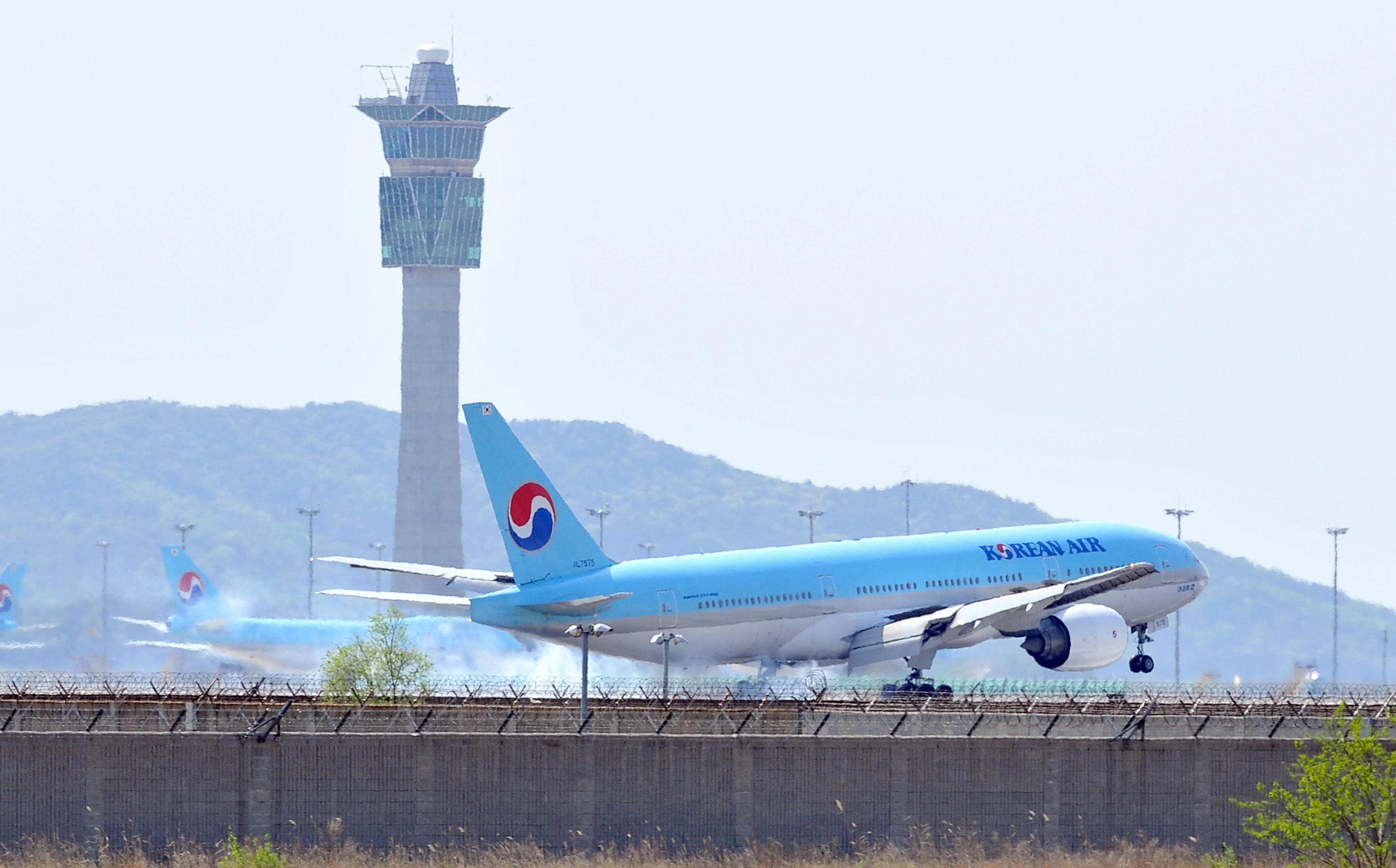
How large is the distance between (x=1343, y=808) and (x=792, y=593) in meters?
31.5

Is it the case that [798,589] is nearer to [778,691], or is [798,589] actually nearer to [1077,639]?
[778,691]

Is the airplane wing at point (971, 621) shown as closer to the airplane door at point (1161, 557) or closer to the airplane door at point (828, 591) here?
the airplane door at point (828, 591)

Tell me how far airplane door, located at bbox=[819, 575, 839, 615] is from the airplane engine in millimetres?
7890

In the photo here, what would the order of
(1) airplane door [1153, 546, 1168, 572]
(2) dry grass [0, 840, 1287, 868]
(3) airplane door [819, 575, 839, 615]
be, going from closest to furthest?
(2) dry grass [0, 840, 1287, 868], (3) airplane door [819, 575, 839, 615], (1) airplane door [1153, 546, 1168, 572]

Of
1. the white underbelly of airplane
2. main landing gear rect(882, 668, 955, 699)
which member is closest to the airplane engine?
main landing gear rect(882, 668, 955, 699)

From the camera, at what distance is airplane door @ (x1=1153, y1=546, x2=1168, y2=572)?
85.6 m

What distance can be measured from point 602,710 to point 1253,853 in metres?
16.4

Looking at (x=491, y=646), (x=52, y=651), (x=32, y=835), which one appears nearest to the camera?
(x=32, y=835)

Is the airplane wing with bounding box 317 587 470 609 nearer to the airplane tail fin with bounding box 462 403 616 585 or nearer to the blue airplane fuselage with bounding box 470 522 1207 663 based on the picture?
the blue airplane fuselage with bounding box 470 522 1207 663

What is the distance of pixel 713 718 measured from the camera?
53406 mm

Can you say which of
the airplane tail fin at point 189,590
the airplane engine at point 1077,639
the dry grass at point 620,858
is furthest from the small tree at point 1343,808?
the airplane tail fin at point 189,590

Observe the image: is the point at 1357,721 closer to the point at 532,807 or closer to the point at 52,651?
the point at 532,807

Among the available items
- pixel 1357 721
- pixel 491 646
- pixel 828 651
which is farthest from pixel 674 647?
pixel 491 646

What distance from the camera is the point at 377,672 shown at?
277 ft
